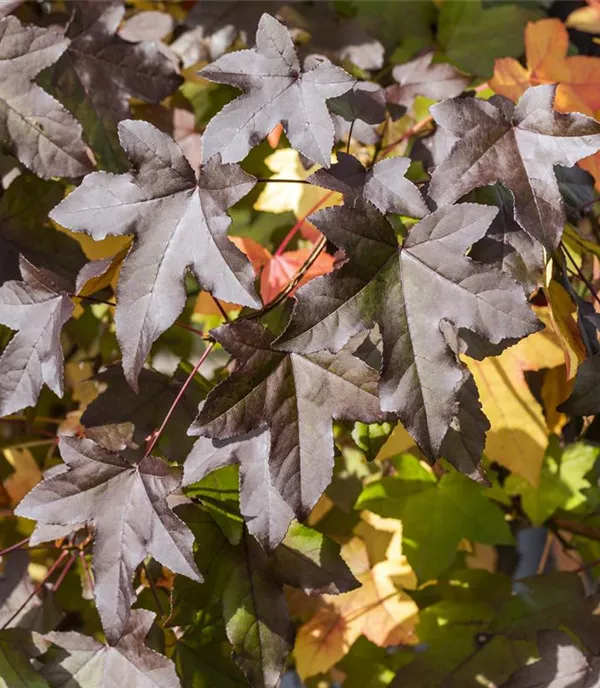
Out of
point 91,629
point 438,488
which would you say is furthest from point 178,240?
point 91,629

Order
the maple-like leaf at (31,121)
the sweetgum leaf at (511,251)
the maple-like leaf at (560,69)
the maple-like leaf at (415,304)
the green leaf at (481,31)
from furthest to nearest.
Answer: the green leaf at (481,31) → the maple-like leaf at (560,69) → the maple-like leaf at (31,121) → the sweetgum leaf at (511,251) → the maple-like leaf at (415,304)

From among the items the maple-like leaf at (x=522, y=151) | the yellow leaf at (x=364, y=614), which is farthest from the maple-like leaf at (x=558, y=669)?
the maple-like leaf at (x=522, y=151)

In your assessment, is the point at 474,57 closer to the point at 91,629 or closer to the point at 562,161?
the point at 562,161

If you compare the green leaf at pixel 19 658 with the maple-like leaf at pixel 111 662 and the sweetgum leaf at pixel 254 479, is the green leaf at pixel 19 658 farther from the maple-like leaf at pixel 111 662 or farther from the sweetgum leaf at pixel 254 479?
the sweetgum leaf at pixel 254 479

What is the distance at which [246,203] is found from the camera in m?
1.23

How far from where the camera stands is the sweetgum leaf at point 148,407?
94cm

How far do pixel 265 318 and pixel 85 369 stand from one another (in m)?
0.57

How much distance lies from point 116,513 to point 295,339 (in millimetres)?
290

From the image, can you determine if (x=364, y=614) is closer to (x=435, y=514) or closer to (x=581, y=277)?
(x=435, y=514)

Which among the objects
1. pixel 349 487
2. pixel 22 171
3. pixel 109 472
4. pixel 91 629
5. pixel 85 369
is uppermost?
pixel 22 171

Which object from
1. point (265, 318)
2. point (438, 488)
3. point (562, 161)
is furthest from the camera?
point (438, 488)

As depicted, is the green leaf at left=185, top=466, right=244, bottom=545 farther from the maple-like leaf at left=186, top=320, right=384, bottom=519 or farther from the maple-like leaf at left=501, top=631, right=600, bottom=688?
the maple-like leaf at left=501, top=631, right=600, bottom=688

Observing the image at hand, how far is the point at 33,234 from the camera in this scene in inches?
41.2

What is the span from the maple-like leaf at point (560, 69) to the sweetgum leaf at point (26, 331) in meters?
0.75
